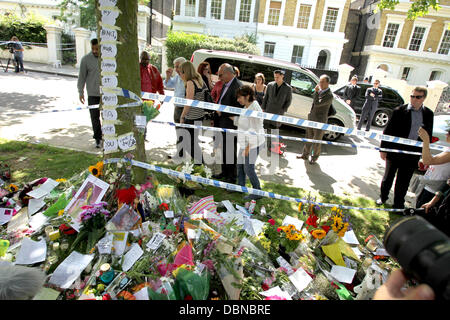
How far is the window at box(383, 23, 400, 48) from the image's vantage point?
25.4 metres

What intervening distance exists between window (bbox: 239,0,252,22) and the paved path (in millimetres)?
21352

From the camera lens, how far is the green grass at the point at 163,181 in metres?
3.83

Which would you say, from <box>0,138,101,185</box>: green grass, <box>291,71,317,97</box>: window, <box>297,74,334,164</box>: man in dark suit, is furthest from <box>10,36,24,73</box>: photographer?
<box>297,74,334,164</box>: man in dark suit

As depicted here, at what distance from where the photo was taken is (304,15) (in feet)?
81.9

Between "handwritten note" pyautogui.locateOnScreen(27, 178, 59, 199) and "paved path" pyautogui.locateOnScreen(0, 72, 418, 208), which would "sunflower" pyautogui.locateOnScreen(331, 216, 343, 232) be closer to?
"paved path" pyautogui.locateOnScreen(0, 72, 418, 208)

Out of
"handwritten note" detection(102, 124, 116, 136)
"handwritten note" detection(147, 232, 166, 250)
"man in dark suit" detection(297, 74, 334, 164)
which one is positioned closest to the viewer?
"handwritten note" detection(147, 232, 166, 250)

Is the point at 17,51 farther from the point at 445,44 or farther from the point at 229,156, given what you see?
the point at 445,44

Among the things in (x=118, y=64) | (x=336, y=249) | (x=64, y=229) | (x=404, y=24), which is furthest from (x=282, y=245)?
(x=404, y=24)

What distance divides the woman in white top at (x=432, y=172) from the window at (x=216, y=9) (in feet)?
88.3

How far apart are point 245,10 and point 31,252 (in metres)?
28.0

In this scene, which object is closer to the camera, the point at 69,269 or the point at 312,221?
the point at 69,269

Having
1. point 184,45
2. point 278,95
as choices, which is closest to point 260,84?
point 278,95

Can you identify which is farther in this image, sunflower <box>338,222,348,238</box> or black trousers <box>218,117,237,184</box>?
black trousers <box>218,117,237,184</box>

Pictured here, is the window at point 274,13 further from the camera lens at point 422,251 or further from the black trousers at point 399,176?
the camera lens at point 422,251
